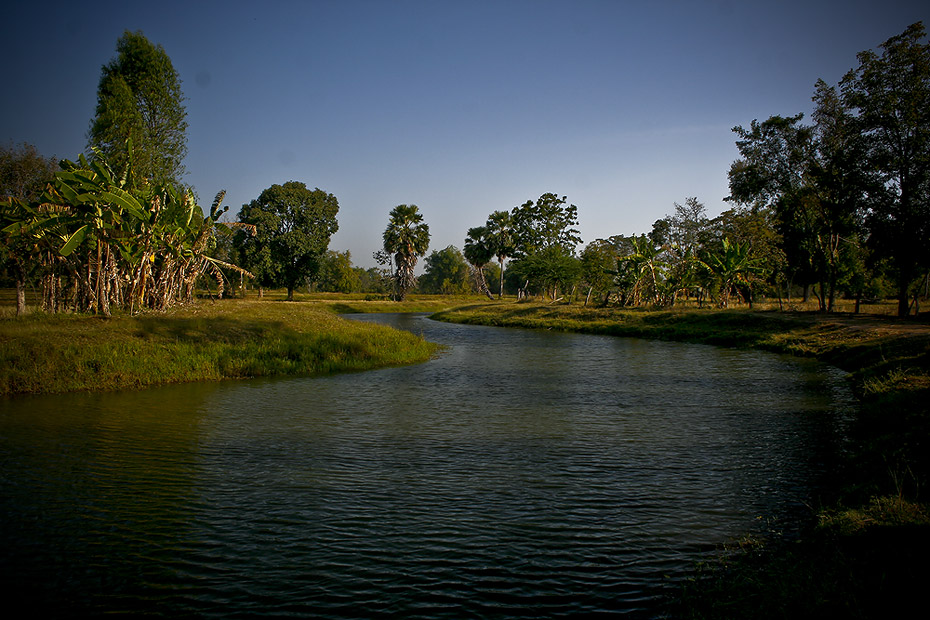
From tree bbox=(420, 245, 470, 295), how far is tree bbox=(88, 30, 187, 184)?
88759 millimetres

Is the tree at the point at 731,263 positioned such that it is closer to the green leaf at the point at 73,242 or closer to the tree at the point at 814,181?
the tree at the point at 814,181

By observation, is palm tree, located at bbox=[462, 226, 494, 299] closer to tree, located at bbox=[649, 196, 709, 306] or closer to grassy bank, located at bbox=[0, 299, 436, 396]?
tree, located at bbox=[649, 196, 709, 306]

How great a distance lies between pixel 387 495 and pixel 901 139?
30.2 meters

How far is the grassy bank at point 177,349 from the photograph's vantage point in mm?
15977

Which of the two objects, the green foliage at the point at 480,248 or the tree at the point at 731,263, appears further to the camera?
the green foliage at the point at 480,248

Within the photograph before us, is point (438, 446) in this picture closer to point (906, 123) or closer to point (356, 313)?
point (906, 123)

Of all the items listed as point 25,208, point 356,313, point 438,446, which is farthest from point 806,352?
point 356,313

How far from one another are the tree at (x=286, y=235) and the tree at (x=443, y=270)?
53927 millimetres

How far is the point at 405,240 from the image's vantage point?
72.5m

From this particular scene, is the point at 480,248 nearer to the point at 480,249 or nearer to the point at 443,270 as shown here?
the point at 480,249

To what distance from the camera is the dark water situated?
595 cm

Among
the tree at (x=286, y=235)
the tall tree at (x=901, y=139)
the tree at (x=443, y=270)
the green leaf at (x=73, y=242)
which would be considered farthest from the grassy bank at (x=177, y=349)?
the tree at (x=443, y=270)

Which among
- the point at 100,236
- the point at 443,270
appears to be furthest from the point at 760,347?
the point at 443,270

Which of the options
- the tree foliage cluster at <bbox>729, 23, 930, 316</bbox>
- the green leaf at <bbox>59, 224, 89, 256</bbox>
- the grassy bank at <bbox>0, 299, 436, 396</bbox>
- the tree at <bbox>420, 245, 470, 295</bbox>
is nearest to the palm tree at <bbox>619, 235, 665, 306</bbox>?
the tree foliage cluster at <bbox>729, 23, 930, 316</bbox>
